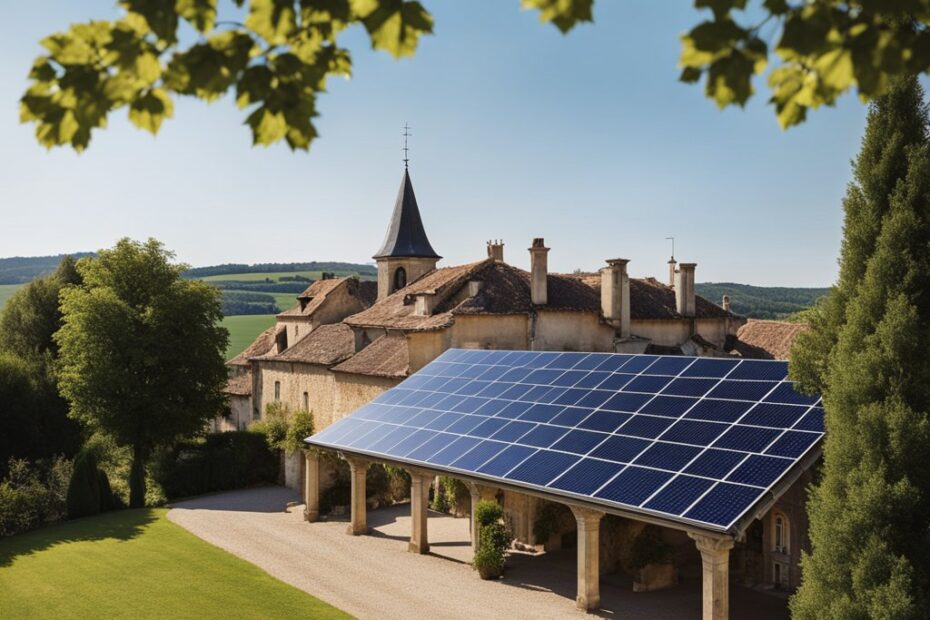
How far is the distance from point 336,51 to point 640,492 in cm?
1275

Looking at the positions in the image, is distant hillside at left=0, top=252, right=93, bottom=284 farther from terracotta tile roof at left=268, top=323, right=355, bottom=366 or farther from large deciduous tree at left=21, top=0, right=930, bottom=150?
large deciduous tree at left=21, top=0, right=930, bottom=150

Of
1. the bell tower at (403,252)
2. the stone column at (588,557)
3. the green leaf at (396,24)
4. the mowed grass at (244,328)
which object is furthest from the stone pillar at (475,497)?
the mowed grass at (244,328)

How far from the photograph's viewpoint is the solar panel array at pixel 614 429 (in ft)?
48.9

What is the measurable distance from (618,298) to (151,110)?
3464 centimetres

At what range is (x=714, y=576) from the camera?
13969 millimetres

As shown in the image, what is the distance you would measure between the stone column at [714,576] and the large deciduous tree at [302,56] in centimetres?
1127

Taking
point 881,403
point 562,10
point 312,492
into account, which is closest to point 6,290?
point 312,492

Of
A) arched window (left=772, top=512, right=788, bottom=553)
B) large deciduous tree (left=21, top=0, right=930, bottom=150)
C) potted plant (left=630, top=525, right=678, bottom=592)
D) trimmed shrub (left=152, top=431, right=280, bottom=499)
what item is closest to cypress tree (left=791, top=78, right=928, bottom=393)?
arched window (left=772, top=512, right=788, bottom=553)

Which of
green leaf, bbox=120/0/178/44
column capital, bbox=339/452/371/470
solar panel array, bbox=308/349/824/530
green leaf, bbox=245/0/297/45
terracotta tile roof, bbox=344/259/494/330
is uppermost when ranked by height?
green leaf, bbox=245/0/297/45

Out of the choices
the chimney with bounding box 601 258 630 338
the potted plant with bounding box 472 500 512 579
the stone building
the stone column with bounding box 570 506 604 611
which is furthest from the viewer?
the chimney with bounding box 601 258 630 338

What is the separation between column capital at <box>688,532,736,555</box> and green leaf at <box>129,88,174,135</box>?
12096 mm

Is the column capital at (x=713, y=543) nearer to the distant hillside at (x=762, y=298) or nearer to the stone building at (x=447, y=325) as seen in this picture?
the stone building at (x=447, y=325)

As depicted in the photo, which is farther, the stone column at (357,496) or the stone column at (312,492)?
the stone column at (312,492)

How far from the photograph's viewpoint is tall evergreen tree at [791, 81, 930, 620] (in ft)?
40.6
